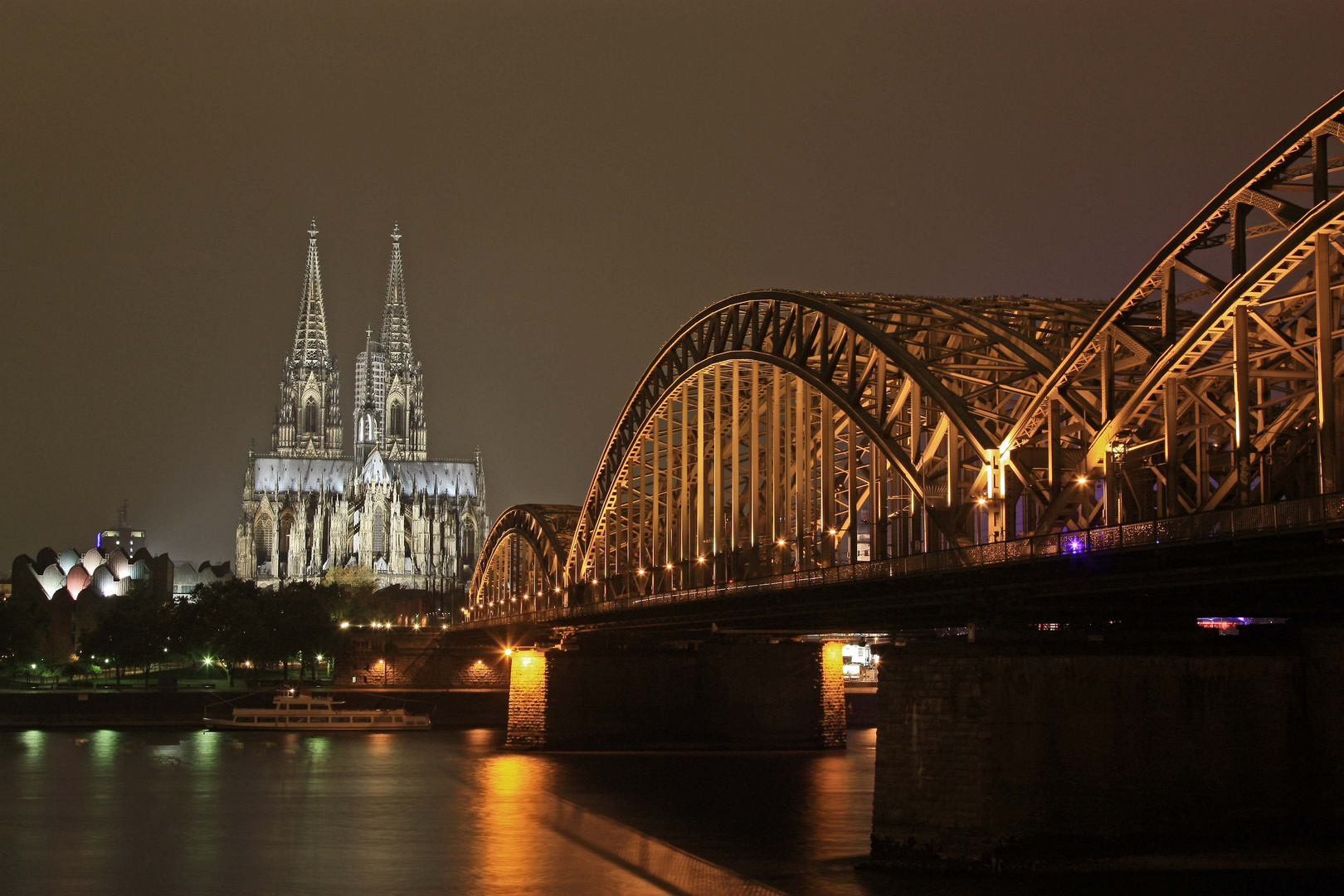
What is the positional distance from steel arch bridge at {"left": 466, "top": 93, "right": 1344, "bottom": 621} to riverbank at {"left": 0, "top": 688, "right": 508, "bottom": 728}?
3582 cm

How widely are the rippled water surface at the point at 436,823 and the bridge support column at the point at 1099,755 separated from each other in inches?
46.2

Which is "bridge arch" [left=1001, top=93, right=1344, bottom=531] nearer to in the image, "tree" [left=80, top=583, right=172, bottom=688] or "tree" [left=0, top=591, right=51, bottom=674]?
"tree" [left=80, top=583, right=172, bottom=688]

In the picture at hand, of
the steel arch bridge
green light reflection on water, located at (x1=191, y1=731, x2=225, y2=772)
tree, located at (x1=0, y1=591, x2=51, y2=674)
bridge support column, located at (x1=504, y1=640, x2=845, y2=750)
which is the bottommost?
green light reflection on water, located at (x1=191, y1=731, x2=225, y2=772)

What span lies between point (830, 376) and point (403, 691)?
74.4 metres

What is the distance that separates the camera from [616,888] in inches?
1713

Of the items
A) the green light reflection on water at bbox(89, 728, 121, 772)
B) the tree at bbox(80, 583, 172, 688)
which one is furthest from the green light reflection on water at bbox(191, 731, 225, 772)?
the tree at bbox(80, 583, 172, 688)

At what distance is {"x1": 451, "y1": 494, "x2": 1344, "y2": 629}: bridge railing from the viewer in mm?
31141

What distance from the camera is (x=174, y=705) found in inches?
4609

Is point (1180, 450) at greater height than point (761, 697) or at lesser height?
greater

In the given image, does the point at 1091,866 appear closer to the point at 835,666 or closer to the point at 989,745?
the point at 989,745

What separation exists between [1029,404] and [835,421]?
21.8 metres

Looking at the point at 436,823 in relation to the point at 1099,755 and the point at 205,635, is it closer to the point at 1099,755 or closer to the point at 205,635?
the point at 1099,755

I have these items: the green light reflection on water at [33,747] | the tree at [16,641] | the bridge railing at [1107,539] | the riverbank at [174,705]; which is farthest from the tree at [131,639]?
the bridge railing at [1107,539]

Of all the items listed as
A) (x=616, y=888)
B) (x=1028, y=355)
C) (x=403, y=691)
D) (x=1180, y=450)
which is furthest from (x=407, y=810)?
(x=403, y=691)
